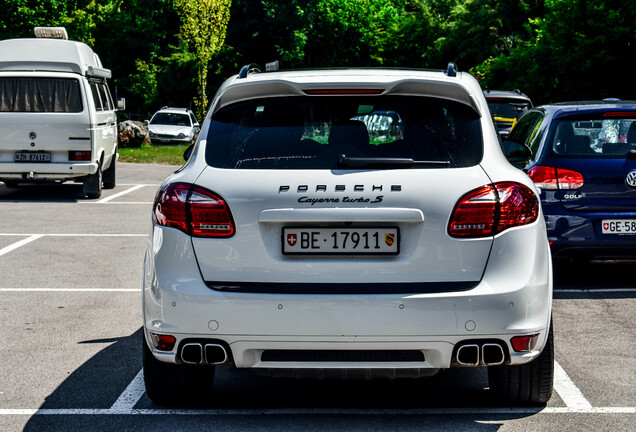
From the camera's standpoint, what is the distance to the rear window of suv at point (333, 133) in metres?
4.58

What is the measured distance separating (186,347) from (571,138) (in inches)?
197

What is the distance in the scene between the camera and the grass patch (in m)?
28.0

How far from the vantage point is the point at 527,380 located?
496cm

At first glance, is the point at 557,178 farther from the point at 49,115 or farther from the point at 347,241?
the point at 49,115

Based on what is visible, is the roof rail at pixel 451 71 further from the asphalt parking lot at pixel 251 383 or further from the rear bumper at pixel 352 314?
the asphalt parking lot at pixel 251 383

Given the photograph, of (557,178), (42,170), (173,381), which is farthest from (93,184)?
(173,381)

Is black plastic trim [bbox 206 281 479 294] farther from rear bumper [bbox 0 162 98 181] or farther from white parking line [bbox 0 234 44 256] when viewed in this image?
rear bumper [bbox 0 162 98 181]

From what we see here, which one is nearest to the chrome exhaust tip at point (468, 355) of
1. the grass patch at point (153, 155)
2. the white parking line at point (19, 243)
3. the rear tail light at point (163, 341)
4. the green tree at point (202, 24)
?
the rear tail light at point (163, 341)

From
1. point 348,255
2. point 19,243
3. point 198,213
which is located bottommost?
point 19,243

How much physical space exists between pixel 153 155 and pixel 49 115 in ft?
44.5

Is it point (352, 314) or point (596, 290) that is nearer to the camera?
point (352, 314)

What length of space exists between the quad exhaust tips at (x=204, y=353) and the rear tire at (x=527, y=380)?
1.42m

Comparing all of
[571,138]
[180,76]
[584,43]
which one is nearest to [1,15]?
[180,76]

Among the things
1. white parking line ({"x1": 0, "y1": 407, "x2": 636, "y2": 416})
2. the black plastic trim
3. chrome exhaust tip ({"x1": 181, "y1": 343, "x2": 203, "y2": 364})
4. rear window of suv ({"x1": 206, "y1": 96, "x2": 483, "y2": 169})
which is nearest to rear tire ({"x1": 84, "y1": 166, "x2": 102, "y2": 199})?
white parking line ({"x1": 0, "y1": 407, "x2": 636, "y2": 416})
